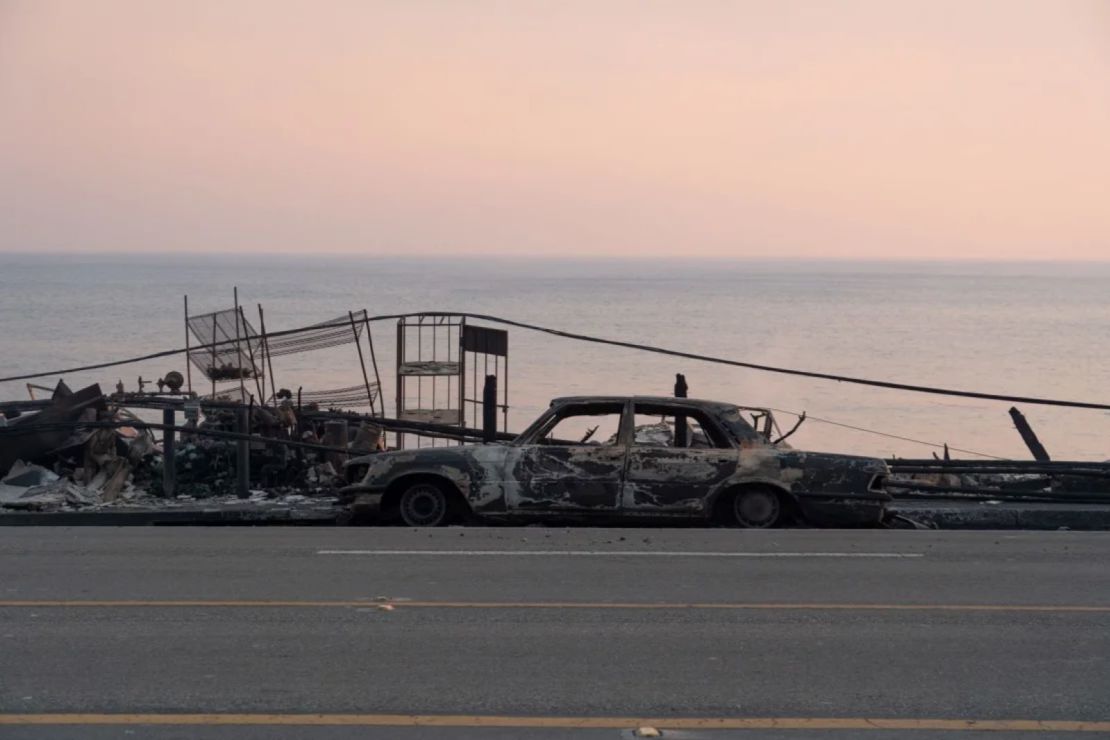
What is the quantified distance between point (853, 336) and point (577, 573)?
264ft

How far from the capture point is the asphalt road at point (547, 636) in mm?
6613

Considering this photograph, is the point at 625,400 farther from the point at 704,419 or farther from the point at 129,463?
the point at 129,463

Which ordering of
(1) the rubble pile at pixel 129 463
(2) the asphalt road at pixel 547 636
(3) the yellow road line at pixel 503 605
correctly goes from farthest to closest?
(1) the rubble pile at pixel 129 463
(3) the yellow road line at pixel 503 605
(2) the asphalt road at pixel 547 636

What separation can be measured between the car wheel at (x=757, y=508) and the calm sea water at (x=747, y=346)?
23.3 metres

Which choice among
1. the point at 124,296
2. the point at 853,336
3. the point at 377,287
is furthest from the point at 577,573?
the point at 377,287

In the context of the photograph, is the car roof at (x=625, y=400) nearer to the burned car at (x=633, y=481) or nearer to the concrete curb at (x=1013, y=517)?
the burned car at (x=633, y=481)

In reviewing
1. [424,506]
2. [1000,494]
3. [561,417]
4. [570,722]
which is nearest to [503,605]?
[570,722]

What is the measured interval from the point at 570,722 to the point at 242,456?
923cm

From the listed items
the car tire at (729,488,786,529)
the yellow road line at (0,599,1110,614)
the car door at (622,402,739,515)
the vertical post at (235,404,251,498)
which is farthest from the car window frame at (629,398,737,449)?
the vertical post at (235,404,251,498)

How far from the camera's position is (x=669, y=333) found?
299ft

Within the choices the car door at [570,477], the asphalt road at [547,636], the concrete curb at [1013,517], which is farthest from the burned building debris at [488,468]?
the asphalt road at [547,636]

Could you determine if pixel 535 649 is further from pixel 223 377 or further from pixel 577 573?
pixel 223 377

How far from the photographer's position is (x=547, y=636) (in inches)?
322

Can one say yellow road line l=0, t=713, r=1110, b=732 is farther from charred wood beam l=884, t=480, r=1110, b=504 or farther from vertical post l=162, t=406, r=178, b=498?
vertical post l=162, t=406, r=178, b=498
